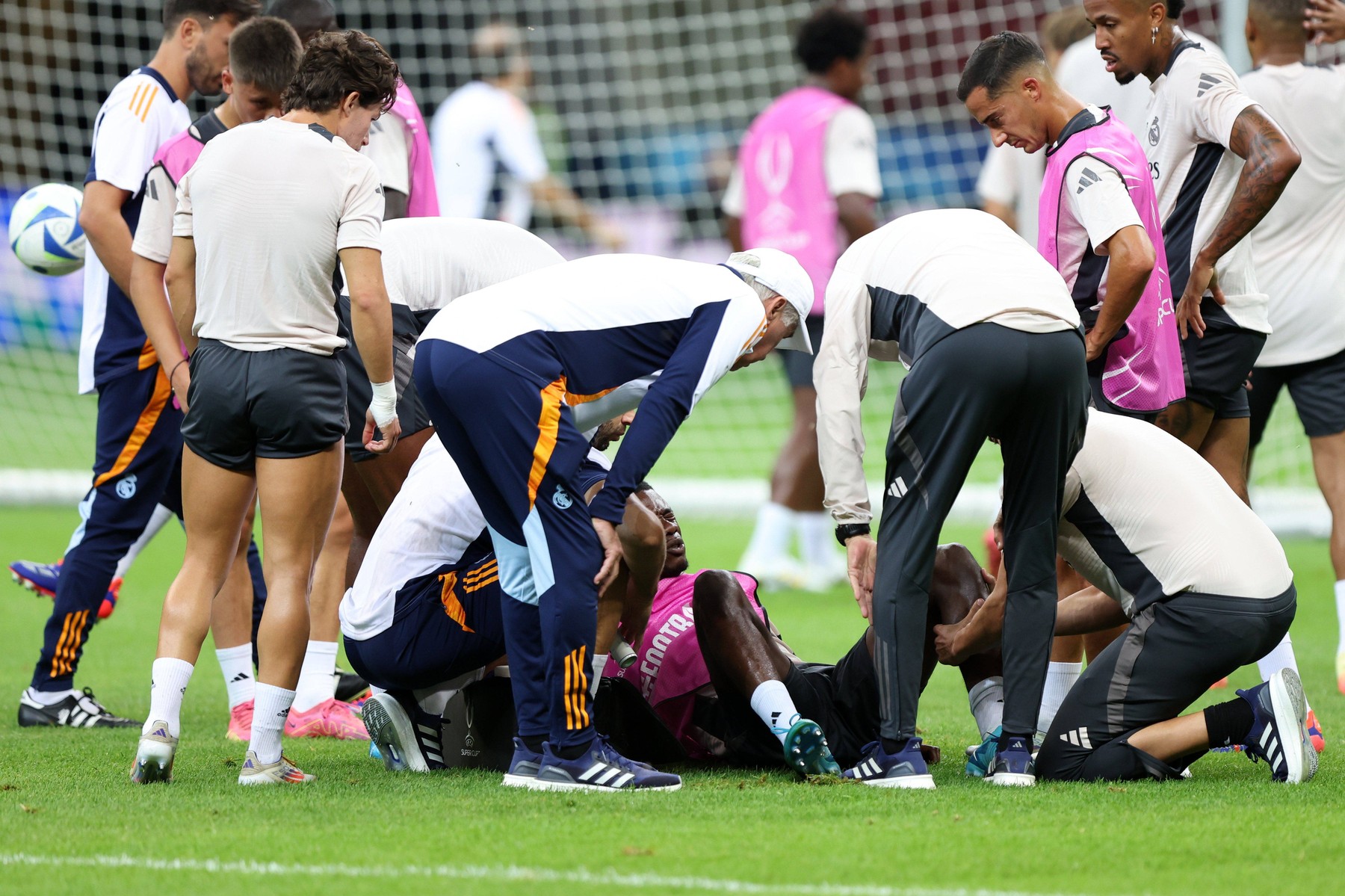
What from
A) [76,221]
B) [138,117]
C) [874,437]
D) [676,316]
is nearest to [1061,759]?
[676,316]

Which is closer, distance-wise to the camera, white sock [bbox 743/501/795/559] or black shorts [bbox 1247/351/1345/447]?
black shorts [bbox 1247/351/1345/447]

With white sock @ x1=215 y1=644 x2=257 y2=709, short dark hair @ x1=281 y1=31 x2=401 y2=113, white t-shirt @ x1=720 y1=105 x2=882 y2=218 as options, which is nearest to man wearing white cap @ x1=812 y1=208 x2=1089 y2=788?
short dark hair @ x1=281 y1=31 x2=401 y2=113

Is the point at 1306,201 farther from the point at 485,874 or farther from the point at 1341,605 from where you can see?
the point at 485,874

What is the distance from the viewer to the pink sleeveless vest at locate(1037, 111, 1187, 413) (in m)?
4.57

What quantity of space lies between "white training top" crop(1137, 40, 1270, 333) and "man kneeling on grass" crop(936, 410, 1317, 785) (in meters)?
1.24

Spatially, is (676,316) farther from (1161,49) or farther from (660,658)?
(1161,49)

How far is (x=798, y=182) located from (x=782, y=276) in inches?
184

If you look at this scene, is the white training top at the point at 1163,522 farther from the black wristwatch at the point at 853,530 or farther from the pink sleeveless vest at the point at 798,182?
the pink sleeveless vest at the point at 798,182

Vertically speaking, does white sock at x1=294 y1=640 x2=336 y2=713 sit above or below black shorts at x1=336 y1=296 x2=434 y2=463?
below

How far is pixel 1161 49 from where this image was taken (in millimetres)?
5062

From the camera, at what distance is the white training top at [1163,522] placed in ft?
13.5

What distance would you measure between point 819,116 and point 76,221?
13.5 feet

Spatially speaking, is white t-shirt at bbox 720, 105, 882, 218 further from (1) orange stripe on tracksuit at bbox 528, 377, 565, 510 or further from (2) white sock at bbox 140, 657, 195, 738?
(2) white sock at bbox 140, 657, 195, 738

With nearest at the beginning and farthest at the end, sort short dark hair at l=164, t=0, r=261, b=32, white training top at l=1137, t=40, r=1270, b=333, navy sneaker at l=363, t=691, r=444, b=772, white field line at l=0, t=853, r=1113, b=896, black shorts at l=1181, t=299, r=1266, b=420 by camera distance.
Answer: white field line at l=0, t=853, r=1113, b=896
navy sneaker at l=363, t=691, r=444, b=772
white training top at l=1137, t=40, r=1270, b=333
black shorts at l=1181, t=299, r=1266, b=420
short dark hair at l=164, t=0, r=261, b=32
